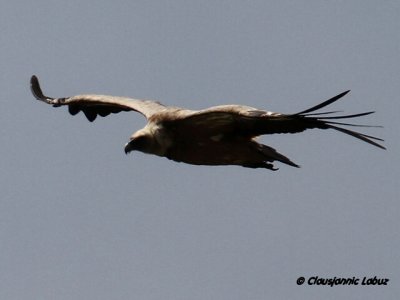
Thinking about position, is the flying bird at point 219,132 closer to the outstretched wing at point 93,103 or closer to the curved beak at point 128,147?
the curved beak at point 128,147

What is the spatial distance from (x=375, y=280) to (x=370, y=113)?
12.8ft

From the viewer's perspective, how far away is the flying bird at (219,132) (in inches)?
529

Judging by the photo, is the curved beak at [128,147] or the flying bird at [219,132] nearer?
the flying bird at [219,132]

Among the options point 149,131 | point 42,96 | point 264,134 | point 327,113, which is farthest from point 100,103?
point 327,113

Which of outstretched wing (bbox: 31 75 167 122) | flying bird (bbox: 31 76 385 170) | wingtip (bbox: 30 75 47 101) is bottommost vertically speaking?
flying bird (bbox: 31 76 385 170)

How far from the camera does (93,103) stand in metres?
17.6

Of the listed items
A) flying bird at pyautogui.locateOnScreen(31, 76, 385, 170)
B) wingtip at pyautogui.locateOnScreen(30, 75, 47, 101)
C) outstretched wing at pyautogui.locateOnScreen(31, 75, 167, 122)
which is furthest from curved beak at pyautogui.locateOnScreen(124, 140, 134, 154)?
wingtip at pyautogui.locateOnScreen(30, 75, 47, 101)

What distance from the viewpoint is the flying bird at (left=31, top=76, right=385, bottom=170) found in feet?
44.1

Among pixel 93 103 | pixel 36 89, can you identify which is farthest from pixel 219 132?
pixel 36 89

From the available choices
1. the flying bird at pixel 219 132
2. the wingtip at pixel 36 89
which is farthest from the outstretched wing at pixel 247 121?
the wingtip at pixel 36 89

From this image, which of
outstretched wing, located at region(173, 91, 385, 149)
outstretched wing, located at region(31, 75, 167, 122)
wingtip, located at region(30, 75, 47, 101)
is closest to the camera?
outstretched wing, located at region(173, 91, 385, 149)

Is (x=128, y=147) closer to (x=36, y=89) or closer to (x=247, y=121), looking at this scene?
(x=247, y=121)

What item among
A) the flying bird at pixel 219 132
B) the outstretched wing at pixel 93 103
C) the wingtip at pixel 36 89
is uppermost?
the wingtip at pixel 36 89

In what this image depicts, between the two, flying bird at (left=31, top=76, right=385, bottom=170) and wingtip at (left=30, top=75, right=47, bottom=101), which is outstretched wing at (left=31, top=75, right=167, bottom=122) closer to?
wingtip at (left=30, top=75, right=47, bottom=101)
